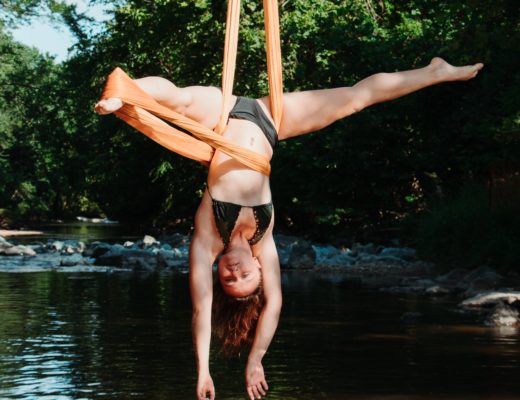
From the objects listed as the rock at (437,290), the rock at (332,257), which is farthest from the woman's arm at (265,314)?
the rock at (332,257)

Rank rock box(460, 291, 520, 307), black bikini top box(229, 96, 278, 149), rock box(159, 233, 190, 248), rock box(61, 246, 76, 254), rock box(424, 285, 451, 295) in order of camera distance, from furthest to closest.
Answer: rock box(159, 233, 190, 248) < rock box(61, 246, 76, 254) < rock box(424, 285, 451, 295) < rock box(460, 291, 520, 307) < black bikini top box(229, 96, 278, 149)

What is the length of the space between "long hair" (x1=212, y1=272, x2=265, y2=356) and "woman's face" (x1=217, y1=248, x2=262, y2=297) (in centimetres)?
9

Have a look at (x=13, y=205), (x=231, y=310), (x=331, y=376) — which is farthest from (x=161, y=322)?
(x=13, y=205)

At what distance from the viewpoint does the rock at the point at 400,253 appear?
72.8 ft

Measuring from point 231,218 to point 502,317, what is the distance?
951 cm

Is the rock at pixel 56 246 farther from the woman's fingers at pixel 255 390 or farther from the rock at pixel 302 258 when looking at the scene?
the woman's fingers at pixel 255 390

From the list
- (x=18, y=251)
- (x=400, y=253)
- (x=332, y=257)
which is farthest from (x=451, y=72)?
(x=18, y=251)

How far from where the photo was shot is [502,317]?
13430 mm

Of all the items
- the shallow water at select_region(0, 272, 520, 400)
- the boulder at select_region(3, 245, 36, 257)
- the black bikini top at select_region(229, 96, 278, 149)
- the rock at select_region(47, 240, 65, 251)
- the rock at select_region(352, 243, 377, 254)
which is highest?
the rock at select_region(47, 240, 65, 251)

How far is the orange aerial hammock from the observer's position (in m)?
4.16

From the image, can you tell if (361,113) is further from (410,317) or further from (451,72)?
(451,72)

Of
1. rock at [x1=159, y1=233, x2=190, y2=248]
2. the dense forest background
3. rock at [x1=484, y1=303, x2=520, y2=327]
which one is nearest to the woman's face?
rock at [x1=484, y1=303, x2=520, y2=327]

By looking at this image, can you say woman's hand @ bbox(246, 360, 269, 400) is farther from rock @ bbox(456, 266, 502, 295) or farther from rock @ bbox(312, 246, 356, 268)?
rock @ bbox(312, 246, 356, 268)

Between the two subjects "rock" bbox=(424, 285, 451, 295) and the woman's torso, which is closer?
the woman's torso
